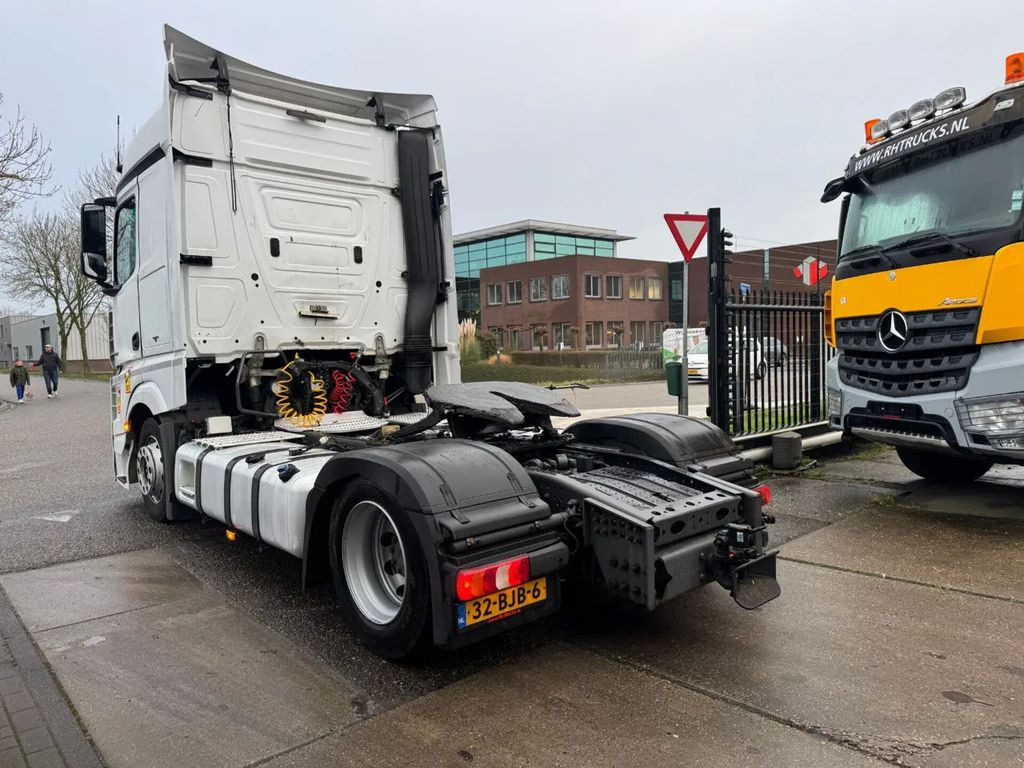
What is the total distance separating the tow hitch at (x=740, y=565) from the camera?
10.8 feet

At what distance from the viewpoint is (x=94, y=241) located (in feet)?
21.6

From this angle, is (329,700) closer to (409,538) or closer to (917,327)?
(409,538)

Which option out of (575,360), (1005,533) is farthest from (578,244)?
(1005,533)

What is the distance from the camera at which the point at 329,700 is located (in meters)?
3.00

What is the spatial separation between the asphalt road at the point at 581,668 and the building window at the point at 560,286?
43.0 m

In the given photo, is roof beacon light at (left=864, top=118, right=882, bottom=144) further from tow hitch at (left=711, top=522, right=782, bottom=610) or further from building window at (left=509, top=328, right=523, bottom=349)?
building window at (left=509, top=328, right=523, bottom=349)

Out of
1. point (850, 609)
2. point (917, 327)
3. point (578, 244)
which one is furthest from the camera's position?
point (578, 244)

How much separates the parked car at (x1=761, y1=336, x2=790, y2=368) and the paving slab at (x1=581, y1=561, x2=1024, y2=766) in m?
4.26

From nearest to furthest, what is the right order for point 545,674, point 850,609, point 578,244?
point 545,674
point 850,609
point 578,244

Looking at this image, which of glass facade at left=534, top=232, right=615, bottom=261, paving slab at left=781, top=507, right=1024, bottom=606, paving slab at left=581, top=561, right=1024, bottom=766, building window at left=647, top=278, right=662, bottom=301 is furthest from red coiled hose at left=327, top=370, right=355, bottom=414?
glass facade at left=534, top=232, right=615, bottom=261

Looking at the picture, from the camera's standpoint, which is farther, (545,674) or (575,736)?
(545,674)

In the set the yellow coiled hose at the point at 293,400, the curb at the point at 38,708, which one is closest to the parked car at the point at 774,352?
the yellow coiled hose at the point at 293,400

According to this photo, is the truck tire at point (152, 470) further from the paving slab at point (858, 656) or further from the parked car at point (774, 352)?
the parked car at point (774, 352)

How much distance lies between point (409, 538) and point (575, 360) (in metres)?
33.7
